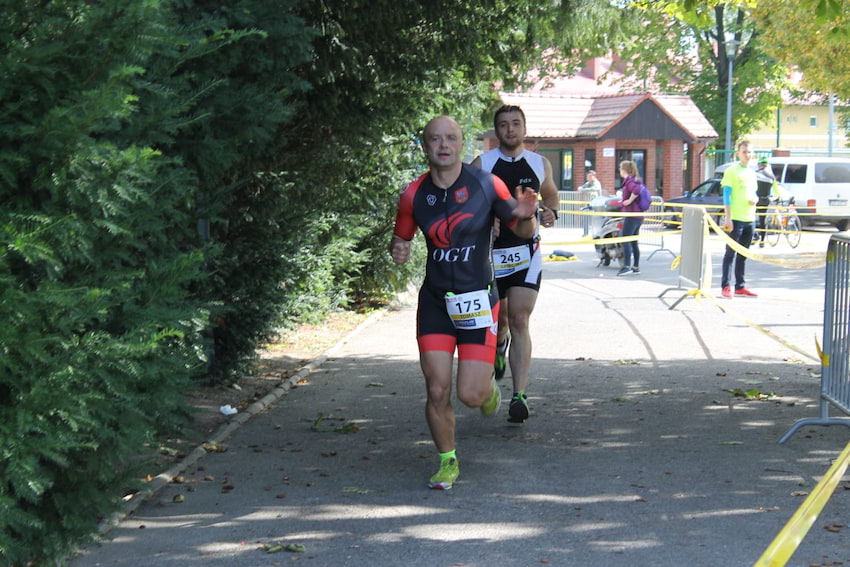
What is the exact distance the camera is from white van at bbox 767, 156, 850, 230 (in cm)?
3678

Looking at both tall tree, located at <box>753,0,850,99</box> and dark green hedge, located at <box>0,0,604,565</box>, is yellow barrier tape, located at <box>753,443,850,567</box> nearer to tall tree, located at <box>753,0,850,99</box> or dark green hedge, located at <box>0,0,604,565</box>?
dark green hedge, located at <box>0,0,604,565</box>

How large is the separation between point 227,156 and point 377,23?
12.2ft

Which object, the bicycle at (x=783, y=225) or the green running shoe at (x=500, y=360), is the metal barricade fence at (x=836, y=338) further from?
the bicycle at (x=783, y=225)

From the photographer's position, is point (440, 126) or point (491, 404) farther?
point (491, 404)

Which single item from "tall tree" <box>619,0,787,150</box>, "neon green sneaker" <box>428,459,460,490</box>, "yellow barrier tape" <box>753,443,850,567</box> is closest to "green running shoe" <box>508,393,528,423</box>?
"neon green sneaker" <box>428,459,460,490</box>

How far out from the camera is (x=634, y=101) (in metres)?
46.9

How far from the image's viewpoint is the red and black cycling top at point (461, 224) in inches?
247

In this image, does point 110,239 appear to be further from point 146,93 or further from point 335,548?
point 335,548

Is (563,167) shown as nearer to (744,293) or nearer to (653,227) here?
(653,227)

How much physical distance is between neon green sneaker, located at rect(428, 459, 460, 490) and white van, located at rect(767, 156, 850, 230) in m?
32.2

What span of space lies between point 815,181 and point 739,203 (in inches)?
887

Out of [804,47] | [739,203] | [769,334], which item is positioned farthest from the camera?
[804,47]

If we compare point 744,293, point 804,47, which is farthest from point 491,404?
point 804,47

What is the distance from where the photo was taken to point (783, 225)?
1162 inches
